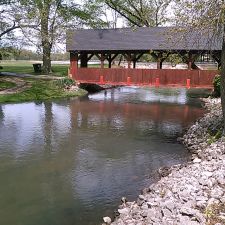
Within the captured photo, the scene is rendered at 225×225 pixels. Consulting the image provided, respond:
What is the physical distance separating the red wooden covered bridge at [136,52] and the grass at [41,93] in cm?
216

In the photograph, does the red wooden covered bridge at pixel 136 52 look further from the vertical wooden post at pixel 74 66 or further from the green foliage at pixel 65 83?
the green foliage at pixel 65 83

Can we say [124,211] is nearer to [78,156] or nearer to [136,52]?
[78,156]

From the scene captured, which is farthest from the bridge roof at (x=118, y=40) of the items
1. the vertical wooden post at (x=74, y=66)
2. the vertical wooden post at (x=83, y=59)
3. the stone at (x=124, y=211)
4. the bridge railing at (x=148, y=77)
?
the stone at (x=124, y=211)

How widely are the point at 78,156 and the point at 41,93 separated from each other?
16490 millimetres

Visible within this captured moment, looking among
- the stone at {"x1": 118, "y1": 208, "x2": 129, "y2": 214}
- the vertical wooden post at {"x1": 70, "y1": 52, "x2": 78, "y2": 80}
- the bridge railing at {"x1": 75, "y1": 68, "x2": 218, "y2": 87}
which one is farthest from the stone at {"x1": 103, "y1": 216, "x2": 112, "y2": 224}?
the vertical wooden post at {"x1": 70, "y1": 52, "x2": 78, "y2": 80}

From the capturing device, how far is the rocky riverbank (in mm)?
7520

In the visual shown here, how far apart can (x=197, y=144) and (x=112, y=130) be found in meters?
4.91

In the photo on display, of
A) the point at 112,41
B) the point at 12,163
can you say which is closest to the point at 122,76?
the point at 112,41

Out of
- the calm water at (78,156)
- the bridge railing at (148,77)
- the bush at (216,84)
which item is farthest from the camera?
the bridge railing at (148,77)

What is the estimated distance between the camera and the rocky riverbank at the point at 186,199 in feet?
24.7

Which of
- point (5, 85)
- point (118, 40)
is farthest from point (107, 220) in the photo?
point (5, 85)

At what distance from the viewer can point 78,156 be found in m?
14.0

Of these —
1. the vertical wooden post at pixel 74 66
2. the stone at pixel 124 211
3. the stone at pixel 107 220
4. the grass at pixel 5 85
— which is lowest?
the stone at pixel 107 220

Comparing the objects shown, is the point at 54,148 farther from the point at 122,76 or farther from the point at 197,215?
the point at 122,76
